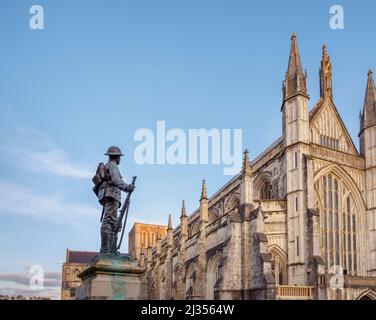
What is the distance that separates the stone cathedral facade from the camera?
103 ft

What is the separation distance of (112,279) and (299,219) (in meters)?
24.6

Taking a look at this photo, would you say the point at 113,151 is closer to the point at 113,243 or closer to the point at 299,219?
the point at 113,243

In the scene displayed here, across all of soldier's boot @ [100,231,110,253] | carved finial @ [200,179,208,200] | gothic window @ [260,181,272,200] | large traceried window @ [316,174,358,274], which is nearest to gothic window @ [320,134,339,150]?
large traceried window @ [316,174,358,274]

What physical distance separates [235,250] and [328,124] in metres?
13.2

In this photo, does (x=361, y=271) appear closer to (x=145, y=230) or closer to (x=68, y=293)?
(x=145, y=230)

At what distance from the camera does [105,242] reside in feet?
34.5

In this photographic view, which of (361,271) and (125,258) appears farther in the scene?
(361,271)

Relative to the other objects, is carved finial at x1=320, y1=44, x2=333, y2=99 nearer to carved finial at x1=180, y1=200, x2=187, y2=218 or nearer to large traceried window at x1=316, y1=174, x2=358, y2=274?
large traceried window at x1=316, y1=174, x2=358, y2=274

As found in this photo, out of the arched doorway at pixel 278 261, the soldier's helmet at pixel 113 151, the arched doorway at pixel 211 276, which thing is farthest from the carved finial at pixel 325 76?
the soldier's helmet at pixel 113 151

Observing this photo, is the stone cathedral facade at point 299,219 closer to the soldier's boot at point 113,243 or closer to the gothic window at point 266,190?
the gothic window at point 266,190

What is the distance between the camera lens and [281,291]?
29922 millimetres
